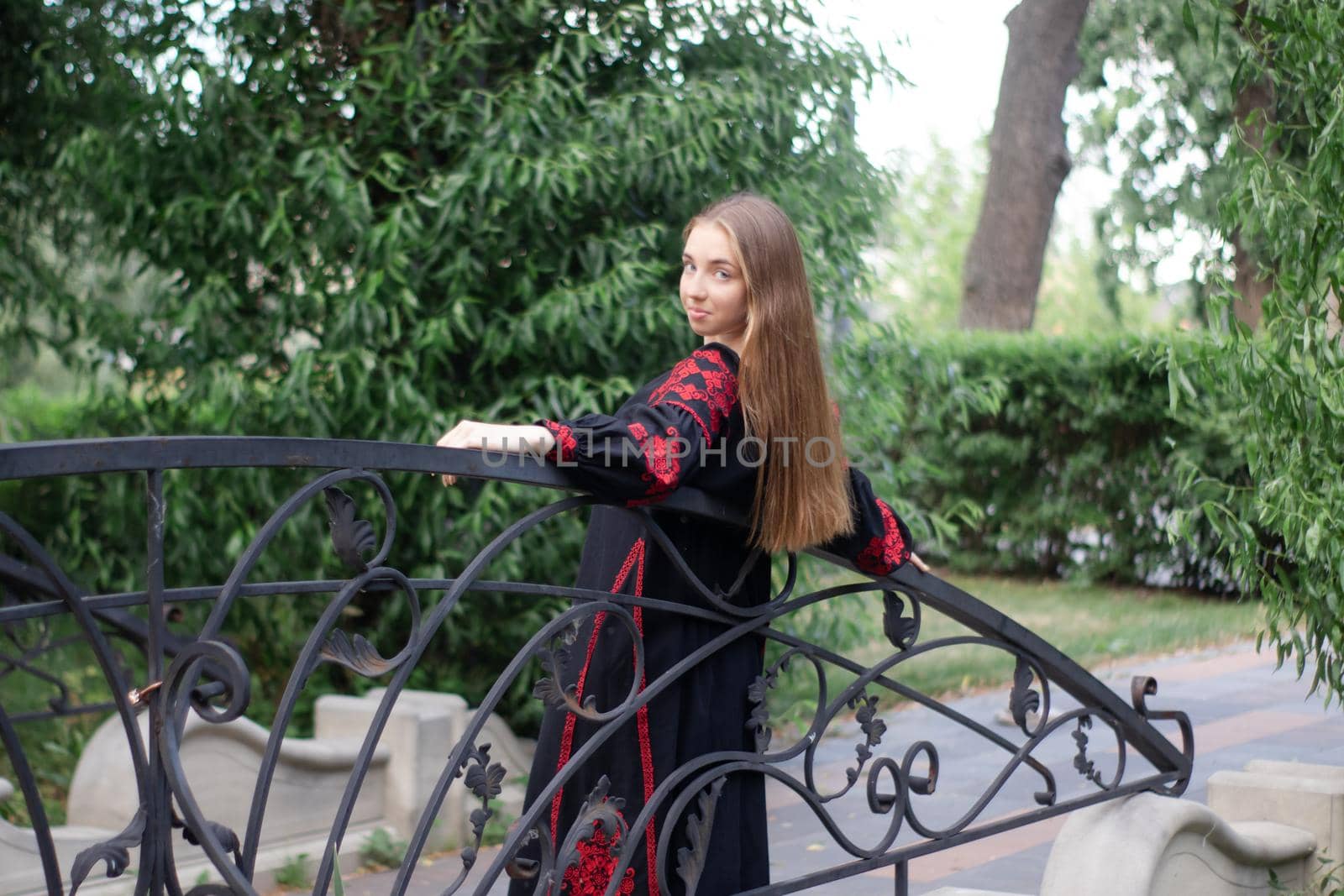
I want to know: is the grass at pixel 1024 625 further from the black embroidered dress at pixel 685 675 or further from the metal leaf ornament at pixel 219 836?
the metal leaf ornament at pixel 219 836

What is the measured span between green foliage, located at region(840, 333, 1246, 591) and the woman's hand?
7667mm

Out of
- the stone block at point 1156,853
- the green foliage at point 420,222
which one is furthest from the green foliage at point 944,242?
the stone block at point 1156,853

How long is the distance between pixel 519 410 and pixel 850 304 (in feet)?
4.52

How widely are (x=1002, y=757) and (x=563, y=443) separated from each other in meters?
4.14

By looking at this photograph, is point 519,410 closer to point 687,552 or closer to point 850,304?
point 850,304

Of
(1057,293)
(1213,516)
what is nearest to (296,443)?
(1213,516)

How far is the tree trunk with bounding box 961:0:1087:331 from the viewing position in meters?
12.9

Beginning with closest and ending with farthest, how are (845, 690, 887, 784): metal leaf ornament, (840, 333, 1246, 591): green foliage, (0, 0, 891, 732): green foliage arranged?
(845, 690, 887, 784): metal leaf ornament → (0, 0, 891, 732): green foliage → (840, 333, 1246, 591): green foliage

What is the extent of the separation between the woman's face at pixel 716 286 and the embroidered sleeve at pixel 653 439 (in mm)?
127

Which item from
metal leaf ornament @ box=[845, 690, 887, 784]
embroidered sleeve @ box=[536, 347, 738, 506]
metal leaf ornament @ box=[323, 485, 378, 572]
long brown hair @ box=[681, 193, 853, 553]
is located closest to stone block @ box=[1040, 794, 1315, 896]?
metal leaf ornament @ box=[845, 690, 887, 784]

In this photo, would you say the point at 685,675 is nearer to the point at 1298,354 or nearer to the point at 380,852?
the point at 1298,354

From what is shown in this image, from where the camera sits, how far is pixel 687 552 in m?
2.38

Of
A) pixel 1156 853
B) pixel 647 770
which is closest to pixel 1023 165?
pixel 1156 853

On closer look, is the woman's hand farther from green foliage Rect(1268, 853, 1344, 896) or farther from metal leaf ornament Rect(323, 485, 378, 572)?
green foliage Rect(1268, 853, 1344, 896)
